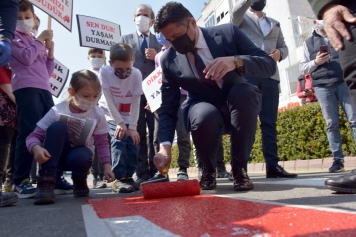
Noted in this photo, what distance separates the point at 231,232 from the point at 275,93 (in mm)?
3183

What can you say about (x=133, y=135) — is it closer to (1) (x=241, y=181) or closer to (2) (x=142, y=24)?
(1) (x=241, y=181)

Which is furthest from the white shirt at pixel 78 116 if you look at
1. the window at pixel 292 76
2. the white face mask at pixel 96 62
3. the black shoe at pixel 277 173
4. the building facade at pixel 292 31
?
the window at pixel 292 76

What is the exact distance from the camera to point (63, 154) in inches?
128

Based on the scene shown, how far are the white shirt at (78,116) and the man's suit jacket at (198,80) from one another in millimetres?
664

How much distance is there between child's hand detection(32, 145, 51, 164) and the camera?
2768 millimetres

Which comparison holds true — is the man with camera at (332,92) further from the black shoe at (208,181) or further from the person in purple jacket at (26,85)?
the person in purple jacket at (26,85)

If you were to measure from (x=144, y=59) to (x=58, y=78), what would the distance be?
242 cm

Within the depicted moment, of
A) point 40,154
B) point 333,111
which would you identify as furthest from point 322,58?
point 40,154

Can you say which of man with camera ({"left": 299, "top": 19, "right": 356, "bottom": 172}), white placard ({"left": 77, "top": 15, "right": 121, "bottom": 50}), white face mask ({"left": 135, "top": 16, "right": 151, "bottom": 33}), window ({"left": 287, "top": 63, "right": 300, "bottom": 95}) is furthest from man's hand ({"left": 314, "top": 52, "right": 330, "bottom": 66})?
window ({"left": 287, "top": 63, "right": 300, "bottom": 95})

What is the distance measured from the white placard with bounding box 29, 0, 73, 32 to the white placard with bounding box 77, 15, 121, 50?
3.33 feet

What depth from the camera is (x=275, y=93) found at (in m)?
4.24

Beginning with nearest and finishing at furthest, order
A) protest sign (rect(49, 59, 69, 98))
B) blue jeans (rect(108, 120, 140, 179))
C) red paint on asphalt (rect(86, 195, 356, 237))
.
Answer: red paint on asphalt (rect(86, 195, 356, 237)) → blue jeans (rect(108, 120, 140, 179)) → protest sign (rect(49, 59, 69, 98))

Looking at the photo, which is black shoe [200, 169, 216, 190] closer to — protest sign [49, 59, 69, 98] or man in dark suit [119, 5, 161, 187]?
man in dark suit [119, 5, 161, 187]

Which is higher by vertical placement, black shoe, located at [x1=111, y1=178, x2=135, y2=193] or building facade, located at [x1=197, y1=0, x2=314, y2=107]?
building facade, located at [x1=197, y1=0, x2=314, y2=107]
